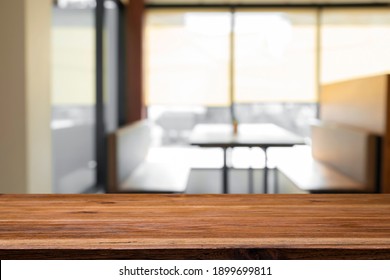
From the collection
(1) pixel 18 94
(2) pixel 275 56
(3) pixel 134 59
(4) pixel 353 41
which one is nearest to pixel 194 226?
(1) pixel 18 94

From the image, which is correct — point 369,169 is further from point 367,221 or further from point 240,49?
point 240,49

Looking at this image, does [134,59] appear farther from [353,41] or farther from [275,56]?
[353,41]

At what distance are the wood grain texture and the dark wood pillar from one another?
21.0 ft

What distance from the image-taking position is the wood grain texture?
2.18 feet

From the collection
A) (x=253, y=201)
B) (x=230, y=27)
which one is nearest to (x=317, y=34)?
(x=230, y=27)

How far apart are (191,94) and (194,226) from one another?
6971mm

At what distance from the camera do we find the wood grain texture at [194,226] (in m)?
0.66

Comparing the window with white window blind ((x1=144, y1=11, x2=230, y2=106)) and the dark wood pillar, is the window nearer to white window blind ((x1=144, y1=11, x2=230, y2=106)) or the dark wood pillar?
white window blind ((x1=144, y1=11, x2=230, y2=106))

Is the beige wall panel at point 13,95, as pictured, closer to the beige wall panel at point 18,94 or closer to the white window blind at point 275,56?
the beige wall panel at point 18,94

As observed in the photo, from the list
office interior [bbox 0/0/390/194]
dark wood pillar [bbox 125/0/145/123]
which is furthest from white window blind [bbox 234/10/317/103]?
dark wood pillar [bbox 125/0/145/123]

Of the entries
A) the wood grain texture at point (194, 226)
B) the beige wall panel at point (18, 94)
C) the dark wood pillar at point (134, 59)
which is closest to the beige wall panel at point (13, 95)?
the beige wall panel at point (18, 94)

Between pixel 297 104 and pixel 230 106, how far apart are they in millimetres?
970

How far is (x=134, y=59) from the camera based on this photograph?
734cm
